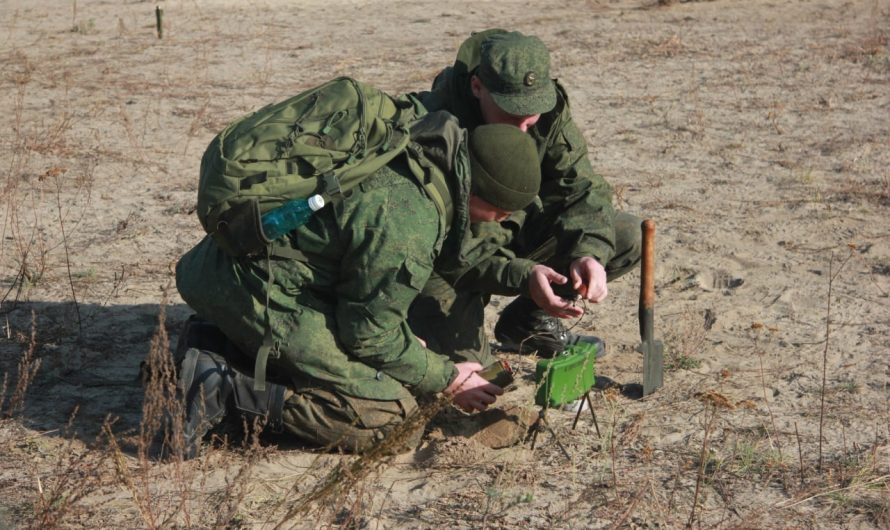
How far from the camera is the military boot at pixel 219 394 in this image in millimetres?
4172

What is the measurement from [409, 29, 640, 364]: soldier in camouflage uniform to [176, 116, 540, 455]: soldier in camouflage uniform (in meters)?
0.37

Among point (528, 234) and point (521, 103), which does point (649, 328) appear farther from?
point (521, 103)

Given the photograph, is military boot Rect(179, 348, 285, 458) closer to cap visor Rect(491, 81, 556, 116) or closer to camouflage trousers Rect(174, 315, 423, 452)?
camouflage trousers Rect(174, 315, 423, 452)

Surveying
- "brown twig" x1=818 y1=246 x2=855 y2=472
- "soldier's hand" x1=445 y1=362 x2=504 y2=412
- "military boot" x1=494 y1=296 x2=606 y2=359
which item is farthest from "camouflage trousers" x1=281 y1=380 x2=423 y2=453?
"brown twig" x1=818 y1=246 x2=855 y2=472

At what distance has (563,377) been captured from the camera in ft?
13.9

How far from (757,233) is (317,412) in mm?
3394

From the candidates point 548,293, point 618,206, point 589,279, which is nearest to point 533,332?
point 589,279

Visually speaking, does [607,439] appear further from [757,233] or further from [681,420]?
[757,233]

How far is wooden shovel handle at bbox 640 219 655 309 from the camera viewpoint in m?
4.84

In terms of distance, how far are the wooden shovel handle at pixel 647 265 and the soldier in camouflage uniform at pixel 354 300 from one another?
829mm

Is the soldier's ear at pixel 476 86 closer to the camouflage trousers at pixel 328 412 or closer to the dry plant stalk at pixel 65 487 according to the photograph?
the camouflage trousers at pixel 328 412

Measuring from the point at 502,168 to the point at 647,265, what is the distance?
3.71ft

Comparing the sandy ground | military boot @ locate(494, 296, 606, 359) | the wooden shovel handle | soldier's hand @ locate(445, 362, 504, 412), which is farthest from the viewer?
military boot @ locate(494, 296, 606, 359)

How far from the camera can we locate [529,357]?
17.8 ft
